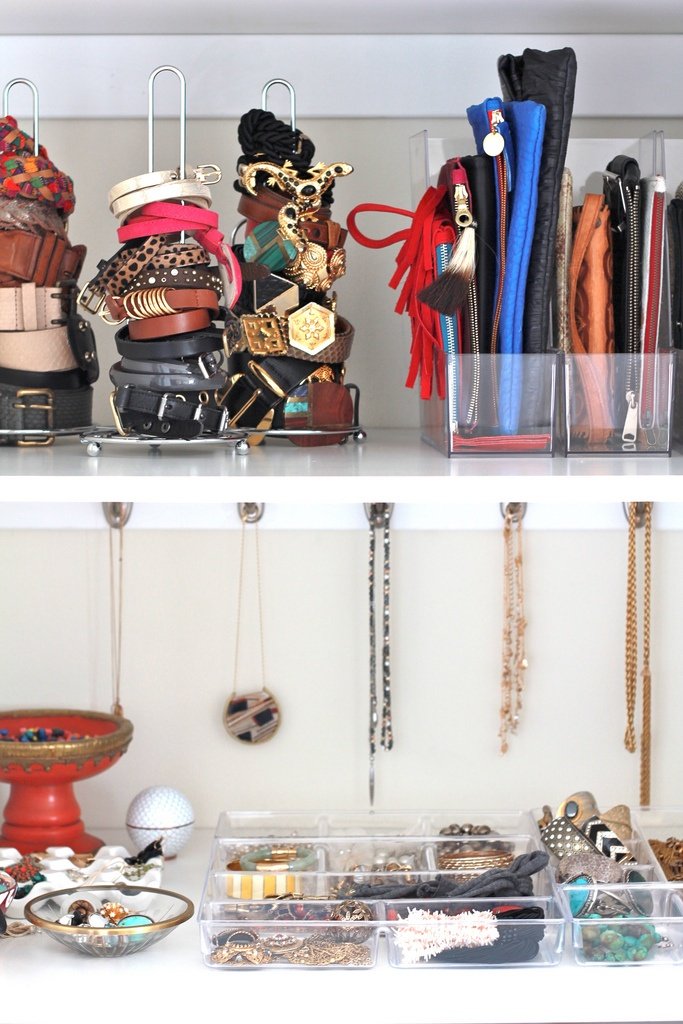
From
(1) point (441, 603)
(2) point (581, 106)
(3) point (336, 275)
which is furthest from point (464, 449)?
(2) point (581, 106)

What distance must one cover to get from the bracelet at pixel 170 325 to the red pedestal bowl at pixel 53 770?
357 millimetres

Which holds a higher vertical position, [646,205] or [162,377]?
[646,205]

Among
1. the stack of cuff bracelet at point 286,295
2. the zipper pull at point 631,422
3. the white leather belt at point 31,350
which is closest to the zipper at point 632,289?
the zipper pull at point 631,422

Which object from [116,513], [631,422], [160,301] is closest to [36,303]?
[160,301]

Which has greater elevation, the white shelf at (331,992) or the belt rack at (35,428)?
the belt rack at (35,428)

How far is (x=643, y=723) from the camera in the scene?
1.16 metres

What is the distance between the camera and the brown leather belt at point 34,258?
926 mm

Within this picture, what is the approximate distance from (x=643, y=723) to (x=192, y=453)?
52 centimetres

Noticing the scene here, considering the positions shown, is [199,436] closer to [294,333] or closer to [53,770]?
[294,333]

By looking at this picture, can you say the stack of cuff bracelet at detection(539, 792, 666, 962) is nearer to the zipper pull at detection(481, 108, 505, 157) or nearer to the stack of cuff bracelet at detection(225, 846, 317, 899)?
the stack of cuff bracelet at detection(225, 846, 317, 899)

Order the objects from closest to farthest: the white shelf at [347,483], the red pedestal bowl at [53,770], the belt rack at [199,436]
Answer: the white shelf at [347,483]
the belt rack at [199,436]
the red pedestal bowl at [53,770]

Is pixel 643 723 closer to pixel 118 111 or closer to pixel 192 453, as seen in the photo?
pixel 192 453

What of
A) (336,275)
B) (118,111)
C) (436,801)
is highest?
(118,111)
